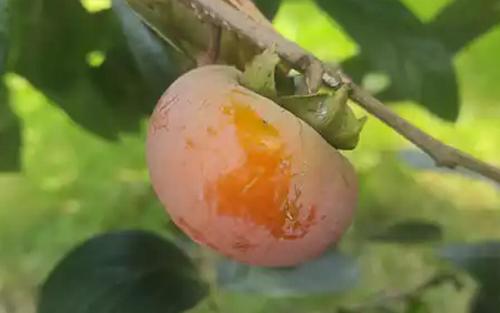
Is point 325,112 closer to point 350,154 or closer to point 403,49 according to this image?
point 403,49

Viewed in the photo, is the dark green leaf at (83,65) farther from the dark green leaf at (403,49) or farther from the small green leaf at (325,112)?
the small green leaf at (325,112)

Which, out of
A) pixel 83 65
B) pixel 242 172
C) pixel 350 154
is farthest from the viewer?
pixel 350 154

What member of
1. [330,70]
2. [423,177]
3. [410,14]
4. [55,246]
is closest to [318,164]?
[330,70]

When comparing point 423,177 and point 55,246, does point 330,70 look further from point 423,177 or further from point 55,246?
point 423,177

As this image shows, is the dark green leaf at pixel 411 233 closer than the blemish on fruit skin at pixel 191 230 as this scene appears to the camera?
No

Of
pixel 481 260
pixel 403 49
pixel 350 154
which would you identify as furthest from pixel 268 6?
pixel 350 154

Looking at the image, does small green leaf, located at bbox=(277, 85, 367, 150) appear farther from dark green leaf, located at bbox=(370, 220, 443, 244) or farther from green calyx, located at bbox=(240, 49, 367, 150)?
dark green leaf, located at bbox=(370, 220, 443, 244)

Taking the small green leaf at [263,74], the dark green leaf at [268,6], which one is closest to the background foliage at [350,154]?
the dark green leaf at [268,6]
